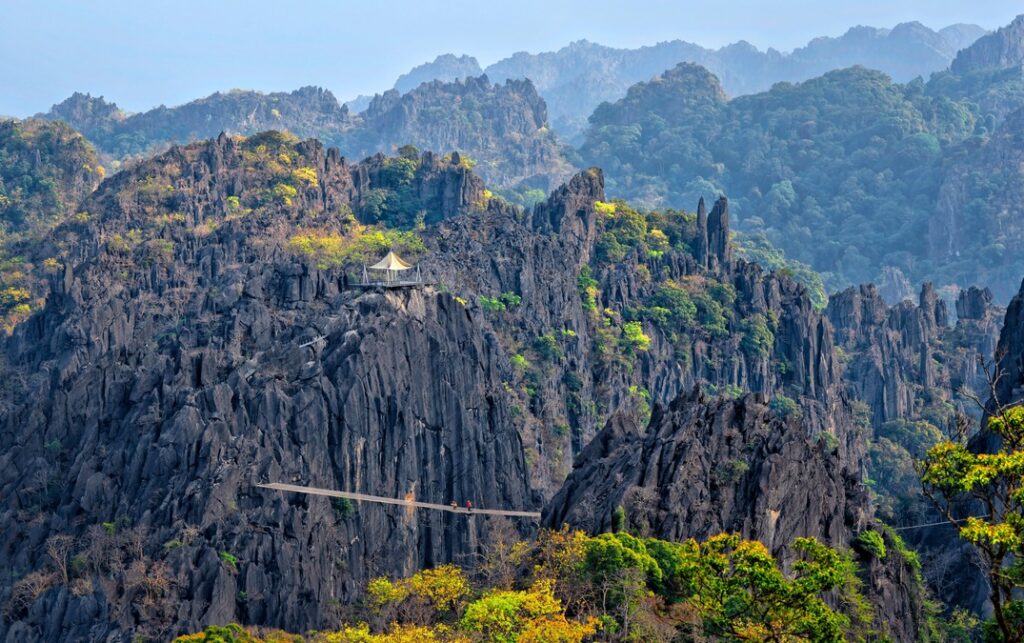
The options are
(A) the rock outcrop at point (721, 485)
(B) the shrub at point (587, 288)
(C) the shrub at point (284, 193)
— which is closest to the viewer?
(A) the rock outcrop at point (721, 485)

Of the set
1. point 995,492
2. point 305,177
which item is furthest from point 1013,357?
point 305,177

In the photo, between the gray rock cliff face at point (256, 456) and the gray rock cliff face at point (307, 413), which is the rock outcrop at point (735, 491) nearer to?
the gray rock cliff face at point (307, 413)

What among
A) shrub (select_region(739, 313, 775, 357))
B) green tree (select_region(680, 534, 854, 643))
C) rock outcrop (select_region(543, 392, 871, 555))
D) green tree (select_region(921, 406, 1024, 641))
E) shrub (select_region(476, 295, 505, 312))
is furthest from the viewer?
shrub (select_region(739, 313, 775, 357))

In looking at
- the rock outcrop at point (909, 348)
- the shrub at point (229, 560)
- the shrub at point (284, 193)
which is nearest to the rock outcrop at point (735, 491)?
the shrub at point (229, 560)

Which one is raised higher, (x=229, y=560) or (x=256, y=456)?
(x=256, y=456)

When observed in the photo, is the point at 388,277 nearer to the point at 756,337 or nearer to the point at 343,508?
the point at 343,508

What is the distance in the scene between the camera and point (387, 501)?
269 ft

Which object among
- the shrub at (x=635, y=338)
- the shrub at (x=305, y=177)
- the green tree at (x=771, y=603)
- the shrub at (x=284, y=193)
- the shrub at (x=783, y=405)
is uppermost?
the shrub at (x=305, y=177)

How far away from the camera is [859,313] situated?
491 ft

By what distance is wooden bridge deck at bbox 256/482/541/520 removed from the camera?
78.2 meters

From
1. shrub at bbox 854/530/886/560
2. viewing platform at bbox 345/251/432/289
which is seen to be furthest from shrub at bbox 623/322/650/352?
shrub at bbox 854/530/886/560

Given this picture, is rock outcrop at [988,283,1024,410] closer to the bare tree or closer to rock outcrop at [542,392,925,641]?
rock outcrop at [542,392,925,641]

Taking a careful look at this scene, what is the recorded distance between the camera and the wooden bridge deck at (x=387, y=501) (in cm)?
7825

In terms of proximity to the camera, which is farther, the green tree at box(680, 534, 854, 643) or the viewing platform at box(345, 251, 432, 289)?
the viewing platform at box(345, 251, 432, 289)
